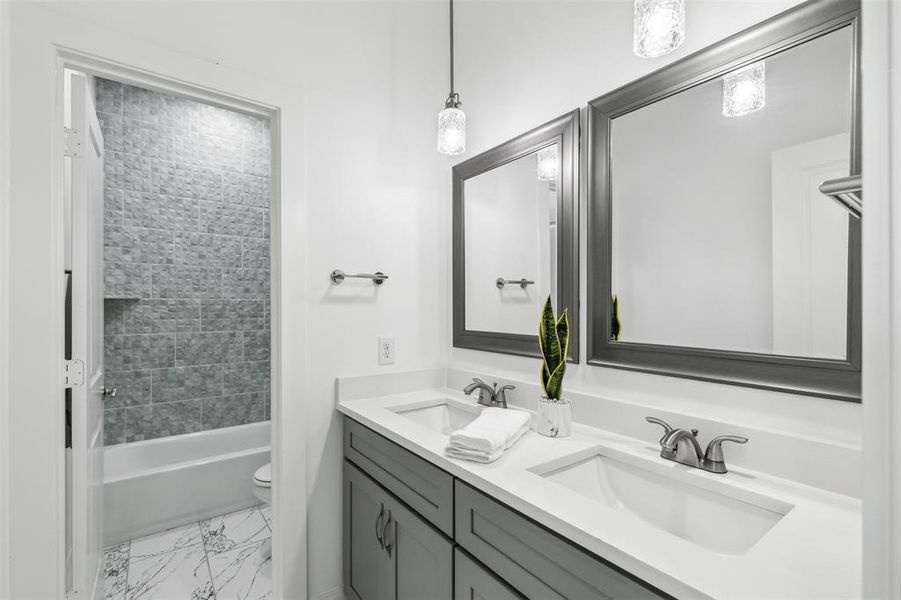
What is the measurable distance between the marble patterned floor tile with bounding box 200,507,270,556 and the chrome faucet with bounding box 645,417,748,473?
2.11 meters

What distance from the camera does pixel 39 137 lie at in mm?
1155

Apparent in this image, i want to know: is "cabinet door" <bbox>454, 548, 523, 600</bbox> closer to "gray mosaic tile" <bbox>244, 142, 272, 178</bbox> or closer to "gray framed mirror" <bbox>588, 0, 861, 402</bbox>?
"gray framed mirror" <bbox>588, 0, 861, 402</bbox>

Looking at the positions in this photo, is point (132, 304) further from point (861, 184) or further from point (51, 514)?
point (861, 184)

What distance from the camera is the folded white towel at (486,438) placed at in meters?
1.02

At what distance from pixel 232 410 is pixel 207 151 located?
5.65 feet

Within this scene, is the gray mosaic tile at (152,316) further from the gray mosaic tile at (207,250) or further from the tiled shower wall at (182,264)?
the gray mosaic tile at (207,250)

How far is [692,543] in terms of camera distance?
776mm

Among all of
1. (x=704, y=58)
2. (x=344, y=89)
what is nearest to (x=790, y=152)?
(x=704, y=58)

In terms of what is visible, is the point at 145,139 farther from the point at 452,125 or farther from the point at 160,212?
the point at 452,125

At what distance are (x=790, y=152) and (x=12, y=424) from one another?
2063 millimetres

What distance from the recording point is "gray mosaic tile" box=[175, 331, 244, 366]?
2680 mm

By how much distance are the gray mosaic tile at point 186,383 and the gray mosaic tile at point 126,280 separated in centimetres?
50

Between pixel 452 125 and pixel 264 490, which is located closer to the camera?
pixel 452 125

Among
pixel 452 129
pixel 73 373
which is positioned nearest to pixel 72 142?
pixel 73 373
